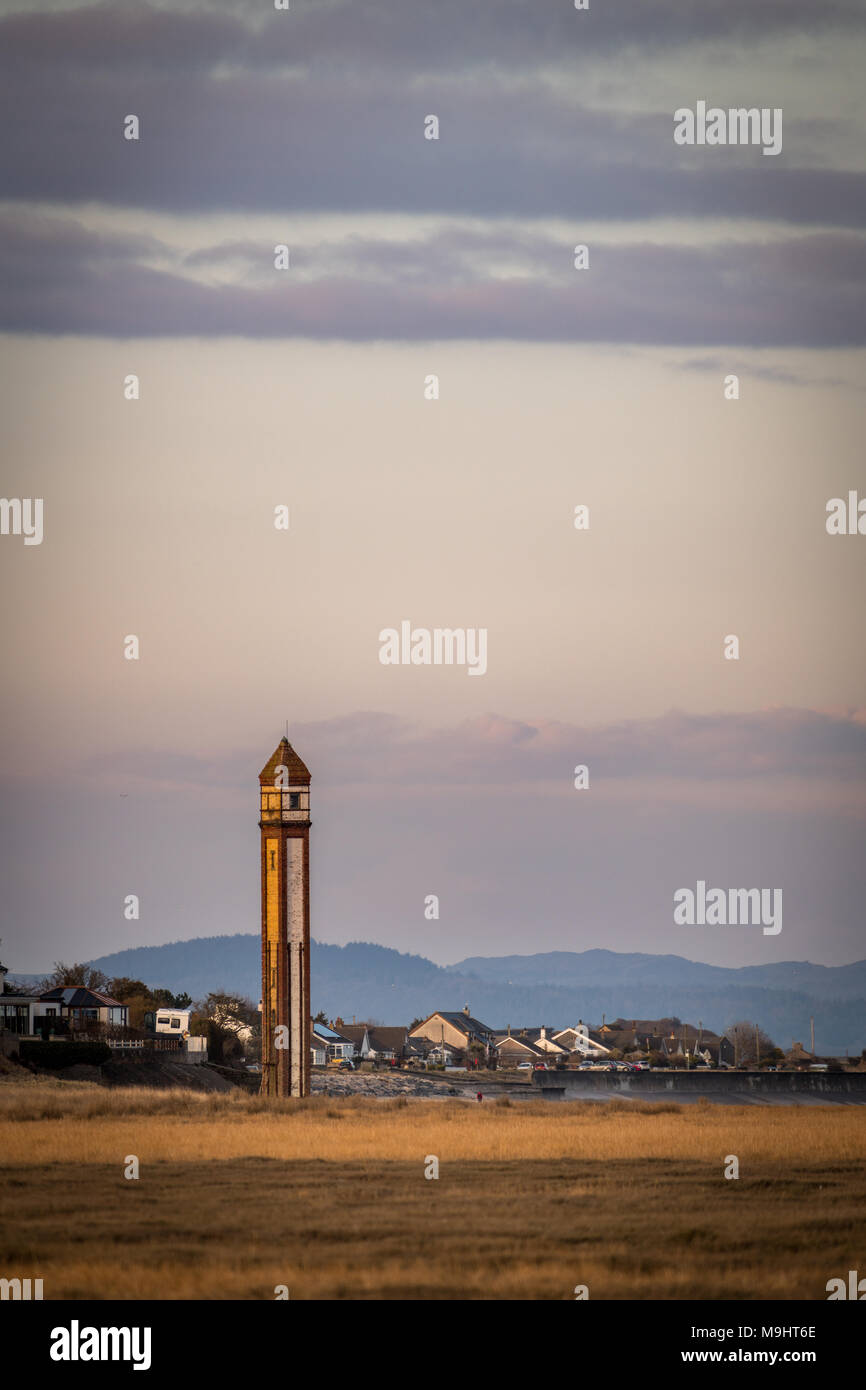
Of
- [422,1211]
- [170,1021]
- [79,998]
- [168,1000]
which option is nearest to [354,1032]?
[168,1000]

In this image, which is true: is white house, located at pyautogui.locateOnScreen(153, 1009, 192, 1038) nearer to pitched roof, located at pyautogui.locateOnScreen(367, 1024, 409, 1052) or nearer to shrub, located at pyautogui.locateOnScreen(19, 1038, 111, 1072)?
shrub, located at pyautogui.locateOnScreen(19, 1038, 111, 1072)

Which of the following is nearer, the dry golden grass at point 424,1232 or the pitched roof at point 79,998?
the dry golden grass at point 424,1232

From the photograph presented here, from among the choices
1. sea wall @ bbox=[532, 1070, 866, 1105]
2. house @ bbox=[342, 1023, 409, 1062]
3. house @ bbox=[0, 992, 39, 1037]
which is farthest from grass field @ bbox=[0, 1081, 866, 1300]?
house @ bbox=[342, 1023, 409, 1062]

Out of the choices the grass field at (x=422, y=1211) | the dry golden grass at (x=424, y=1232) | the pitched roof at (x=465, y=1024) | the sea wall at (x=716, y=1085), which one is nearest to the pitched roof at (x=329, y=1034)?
the pitched roof at (x=465, y=1024)

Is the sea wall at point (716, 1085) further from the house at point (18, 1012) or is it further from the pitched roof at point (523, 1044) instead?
the house at point (18, 1012)

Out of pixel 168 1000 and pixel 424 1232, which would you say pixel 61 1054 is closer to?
pixel 168 1000

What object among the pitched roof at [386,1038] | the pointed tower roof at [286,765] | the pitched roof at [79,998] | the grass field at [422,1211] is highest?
the pointed tower roof at [286,765]
